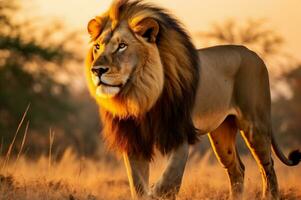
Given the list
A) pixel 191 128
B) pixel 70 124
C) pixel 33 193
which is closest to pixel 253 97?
pixel 191 128

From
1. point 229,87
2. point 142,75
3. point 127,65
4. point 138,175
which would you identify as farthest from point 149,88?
point 229,87

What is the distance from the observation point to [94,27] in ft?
19.7

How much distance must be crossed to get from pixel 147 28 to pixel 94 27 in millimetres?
430

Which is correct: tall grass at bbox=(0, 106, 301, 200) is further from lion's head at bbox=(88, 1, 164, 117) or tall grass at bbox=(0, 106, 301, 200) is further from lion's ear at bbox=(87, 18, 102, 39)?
lion's ear at bbox=(87, 18, 102, 39)

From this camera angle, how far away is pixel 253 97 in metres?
7.06

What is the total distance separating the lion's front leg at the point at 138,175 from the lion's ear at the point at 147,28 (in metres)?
0.87

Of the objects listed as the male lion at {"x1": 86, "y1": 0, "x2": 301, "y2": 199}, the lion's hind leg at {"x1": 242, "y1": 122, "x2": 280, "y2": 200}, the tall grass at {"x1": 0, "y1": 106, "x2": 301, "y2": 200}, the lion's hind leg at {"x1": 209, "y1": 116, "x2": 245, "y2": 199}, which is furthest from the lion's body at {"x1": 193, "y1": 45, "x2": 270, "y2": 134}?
the tall grass at {"x1": 0, "y1": 106, "x2": 301, "y2": 200}

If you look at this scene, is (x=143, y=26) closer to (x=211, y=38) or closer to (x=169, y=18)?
(x=169, y=18)

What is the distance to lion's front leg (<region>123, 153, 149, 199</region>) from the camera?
5.85 metres

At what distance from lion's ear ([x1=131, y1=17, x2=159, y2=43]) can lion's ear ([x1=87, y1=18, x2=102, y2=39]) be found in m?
0.27

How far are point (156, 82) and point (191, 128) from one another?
0.51 meters

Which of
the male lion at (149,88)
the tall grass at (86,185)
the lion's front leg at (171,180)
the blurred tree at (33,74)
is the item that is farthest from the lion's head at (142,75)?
the blurred tree at (33,74)

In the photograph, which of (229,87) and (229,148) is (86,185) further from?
(229,87)

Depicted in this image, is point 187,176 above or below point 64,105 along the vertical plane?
above
